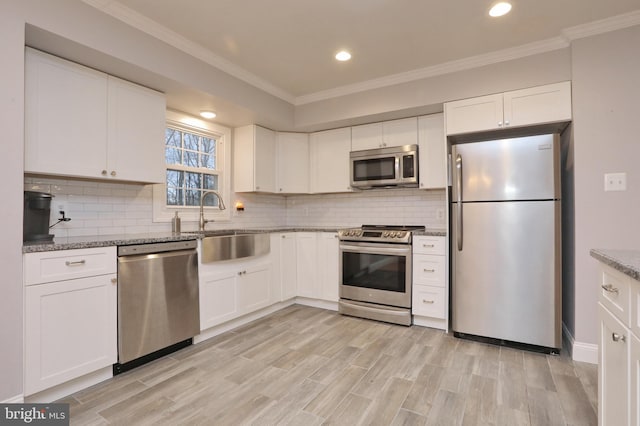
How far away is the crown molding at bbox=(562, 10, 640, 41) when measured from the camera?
2.28 metres

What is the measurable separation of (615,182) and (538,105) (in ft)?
2.66

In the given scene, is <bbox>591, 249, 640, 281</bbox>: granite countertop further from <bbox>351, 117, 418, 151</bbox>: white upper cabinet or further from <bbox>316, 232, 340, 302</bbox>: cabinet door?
<bbox>316, 232, 340, 302</bbox>: cabinet door

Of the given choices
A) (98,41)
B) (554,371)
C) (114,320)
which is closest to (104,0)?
(98,41)

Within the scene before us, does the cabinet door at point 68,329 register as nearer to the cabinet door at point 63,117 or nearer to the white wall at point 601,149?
the cabinet door at point 63,117

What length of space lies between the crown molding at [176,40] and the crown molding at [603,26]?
2625 mm

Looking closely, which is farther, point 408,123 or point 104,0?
point 408,123

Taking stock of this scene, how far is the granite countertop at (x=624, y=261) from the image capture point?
1002 mm

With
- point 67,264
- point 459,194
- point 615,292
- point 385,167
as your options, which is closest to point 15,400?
point 67,264

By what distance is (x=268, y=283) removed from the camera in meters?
3.52

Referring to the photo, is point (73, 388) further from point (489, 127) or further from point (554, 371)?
point (489, 127)

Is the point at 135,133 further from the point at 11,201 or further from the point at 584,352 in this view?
the point at 584,352

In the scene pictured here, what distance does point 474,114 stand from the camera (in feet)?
9.59

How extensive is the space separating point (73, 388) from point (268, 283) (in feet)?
6.00

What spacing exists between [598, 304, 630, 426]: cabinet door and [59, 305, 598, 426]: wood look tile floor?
51 cm
